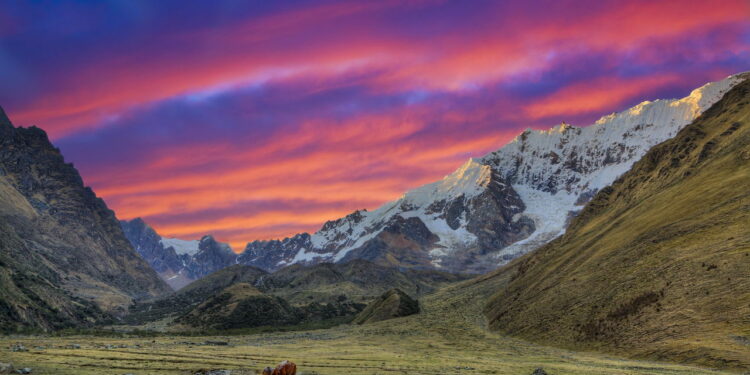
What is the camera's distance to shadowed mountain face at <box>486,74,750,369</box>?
73.0 m

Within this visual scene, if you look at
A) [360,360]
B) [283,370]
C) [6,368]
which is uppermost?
[6,368]

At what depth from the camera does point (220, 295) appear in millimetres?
199875

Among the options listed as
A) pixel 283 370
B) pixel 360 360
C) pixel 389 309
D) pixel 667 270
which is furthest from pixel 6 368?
pixel 389 309

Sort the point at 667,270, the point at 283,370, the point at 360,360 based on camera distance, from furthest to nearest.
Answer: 1. the point at 667,270
2. the point at 360,360
3. the point at 283,370

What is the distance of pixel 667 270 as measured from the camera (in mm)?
87750

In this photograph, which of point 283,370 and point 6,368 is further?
point 283,370

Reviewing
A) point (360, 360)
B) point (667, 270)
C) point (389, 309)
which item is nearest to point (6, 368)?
point (360, 360)

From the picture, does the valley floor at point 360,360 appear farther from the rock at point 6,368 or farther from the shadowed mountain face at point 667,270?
the shadowed mountain face at point 667,270

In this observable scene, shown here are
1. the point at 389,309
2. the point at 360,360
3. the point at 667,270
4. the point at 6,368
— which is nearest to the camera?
the point at 6,368

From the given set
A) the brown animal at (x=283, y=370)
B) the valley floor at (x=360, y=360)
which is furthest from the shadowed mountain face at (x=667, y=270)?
the brown animal at (x=283, y=370)

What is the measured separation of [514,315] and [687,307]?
5188 centimetres

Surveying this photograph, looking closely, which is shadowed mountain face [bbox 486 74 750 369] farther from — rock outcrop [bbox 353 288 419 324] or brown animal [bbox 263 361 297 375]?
brown animal [bbox 263 361 297 375]

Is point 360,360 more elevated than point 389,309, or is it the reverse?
point 360,360

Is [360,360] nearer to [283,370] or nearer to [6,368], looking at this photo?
[283,370]
